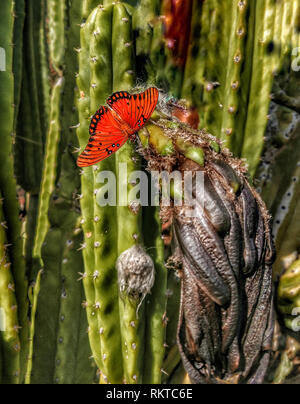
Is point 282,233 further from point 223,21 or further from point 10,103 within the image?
point 10,103

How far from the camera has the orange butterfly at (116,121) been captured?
2.56ft

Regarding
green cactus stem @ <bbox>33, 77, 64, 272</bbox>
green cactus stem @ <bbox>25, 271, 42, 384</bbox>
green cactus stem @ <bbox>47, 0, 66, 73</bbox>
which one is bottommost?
green cactus stem @ <bbox>25, 271, 42, 384</bbox>

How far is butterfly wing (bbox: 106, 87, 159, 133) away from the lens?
777 mm

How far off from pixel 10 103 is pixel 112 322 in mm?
680

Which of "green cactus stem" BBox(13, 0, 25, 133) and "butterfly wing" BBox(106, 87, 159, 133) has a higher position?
"green cactus stem" BBox(13, 0, 25, 133)

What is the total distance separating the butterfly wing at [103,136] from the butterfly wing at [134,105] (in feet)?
0.06

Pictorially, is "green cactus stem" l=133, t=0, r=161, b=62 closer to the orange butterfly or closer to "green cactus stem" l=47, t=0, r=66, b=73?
the orange butterfly

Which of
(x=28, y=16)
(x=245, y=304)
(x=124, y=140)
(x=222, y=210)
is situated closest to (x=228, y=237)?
(x=222, y=210)

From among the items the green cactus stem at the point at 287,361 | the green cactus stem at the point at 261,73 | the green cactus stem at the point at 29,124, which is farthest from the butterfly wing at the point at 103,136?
the green cactus stem at the point at 287,361

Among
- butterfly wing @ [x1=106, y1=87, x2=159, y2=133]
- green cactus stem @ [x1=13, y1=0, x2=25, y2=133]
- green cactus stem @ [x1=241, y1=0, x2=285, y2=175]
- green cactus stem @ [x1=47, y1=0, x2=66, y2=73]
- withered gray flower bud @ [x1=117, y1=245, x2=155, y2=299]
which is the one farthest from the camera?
green cactus stem @ [x1=47, y1=0, x2=66, y2=73]

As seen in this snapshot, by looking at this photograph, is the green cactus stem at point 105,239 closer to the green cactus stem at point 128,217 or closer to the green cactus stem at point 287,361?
the green cactus stem at point 128,217

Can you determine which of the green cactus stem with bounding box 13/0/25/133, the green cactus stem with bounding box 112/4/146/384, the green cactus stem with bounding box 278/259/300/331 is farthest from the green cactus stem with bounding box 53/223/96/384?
the green cactus stem with bounding box 278/259/300/331

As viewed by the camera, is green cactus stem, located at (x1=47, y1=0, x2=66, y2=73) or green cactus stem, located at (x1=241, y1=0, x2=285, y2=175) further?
green cactus stem, located at (x1=47, y1=0, x2=66, y2=73)

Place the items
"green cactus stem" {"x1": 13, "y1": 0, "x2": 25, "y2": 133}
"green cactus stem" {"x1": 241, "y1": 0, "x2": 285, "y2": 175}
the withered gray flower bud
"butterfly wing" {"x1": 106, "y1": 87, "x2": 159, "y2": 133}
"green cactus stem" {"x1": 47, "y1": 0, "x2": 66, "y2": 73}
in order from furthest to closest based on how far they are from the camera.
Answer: "green cactus stem" {"x1": 47, "y1": 0, "x2": 66, "y2": 73} < "green cactus stem" {"x1": 13, "y1": 0, "x2": 25, "y2": 133} < "green cactus stem" {"x1": 241, "y1": 0, "x2": 285, "y2": 175} < the withered gray flower bud < "butterfly wing" {"x1": 106, "y1": 87, "x2": 159, "y2": 133}
